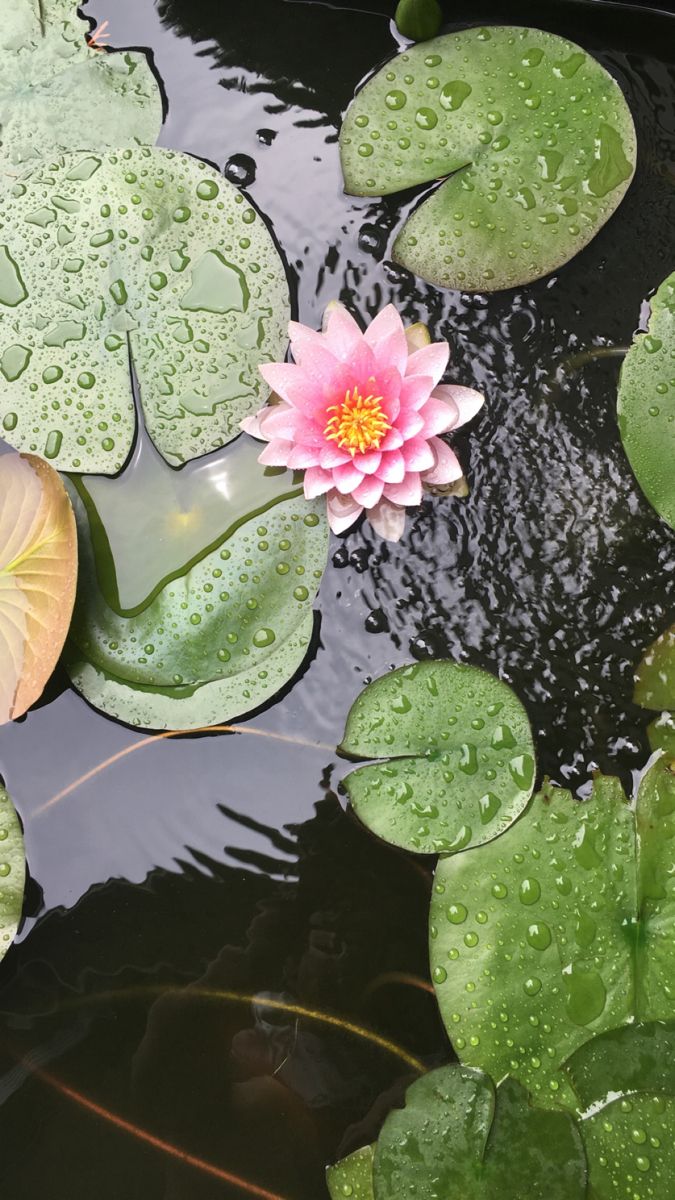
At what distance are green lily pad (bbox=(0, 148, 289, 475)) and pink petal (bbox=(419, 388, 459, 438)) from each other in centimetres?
30

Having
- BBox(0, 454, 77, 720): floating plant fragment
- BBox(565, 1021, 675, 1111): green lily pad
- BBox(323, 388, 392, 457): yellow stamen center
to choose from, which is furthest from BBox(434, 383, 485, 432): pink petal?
BBox(565, 1021, 675, 1111): green lily pad

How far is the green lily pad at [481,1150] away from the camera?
124cm

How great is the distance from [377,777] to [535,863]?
0.29 m

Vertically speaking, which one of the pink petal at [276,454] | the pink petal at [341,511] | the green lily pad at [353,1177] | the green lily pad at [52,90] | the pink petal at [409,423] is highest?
the green lily pad at [52,90]

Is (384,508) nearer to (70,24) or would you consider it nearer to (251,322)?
(251,322)

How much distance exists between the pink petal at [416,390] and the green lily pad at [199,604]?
25 centimetres

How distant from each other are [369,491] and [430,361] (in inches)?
9.7

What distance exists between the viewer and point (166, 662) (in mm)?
1447

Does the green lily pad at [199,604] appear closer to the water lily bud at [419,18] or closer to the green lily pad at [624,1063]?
the green lily pad at [624,1063]

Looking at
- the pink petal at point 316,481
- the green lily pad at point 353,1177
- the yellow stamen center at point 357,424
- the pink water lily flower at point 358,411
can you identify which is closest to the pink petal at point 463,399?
the pink water lily flower at point 358,411

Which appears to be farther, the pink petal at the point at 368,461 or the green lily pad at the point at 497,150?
the green lily pad at the point at 497,150

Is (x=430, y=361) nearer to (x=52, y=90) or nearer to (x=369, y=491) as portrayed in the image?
(x=369, y=491)

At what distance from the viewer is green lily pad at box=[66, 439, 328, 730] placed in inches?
56.9

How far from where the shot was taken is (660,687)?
148cm
